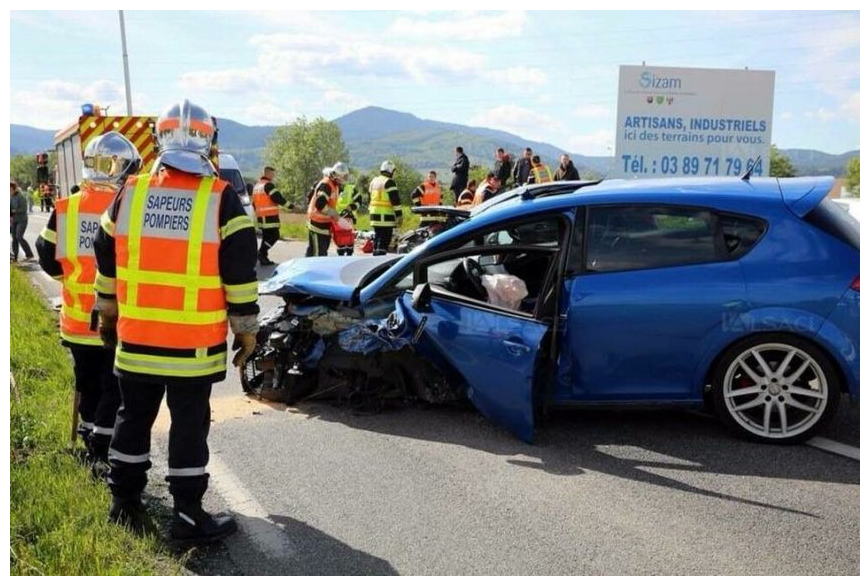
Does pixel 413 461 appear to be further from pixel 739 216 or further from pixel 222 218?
pixel 739 216

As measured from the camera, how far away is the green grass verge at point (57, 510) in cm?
333

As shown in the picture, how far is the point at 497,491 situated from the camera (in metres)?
4.25

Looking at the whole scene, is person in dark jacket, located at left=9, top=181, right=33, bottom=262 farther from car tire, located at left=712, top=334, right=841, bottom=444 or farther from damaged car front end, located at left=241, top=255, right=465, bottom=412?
car tire, located at left=712, top=334, right=841, bottom=444

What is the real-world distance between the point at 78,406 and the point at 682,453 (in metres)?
3.48

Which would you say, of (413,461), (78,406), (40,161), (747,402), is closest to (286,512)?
(413,461)

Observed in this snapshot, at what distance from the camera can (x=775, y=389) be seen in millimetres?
4773

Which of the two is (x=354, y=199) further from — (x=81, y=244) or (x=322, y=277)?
(x=81, y=244)

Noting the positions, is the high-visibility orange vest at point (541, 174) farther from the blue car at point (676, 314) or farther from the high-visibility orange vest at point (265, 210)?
the blue car at point (676, 314)

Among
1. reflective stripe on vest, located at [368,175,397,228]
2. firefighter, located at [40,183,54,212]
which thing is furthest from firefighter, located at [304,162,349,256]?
firefighter, located at [40,183,54,212]

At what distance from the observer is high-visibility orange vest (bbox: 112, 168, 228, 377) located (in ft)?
11.3

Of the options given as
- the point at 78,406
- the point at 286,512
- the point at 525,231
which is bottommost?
the point at 286,512

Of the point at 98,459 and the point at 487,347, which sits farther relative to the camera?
the point at 487,347

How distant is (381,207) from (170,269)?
34.2 ft

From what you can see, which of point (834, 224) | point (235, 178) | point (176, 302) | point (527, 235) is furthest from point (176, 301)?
point (235, 178)
